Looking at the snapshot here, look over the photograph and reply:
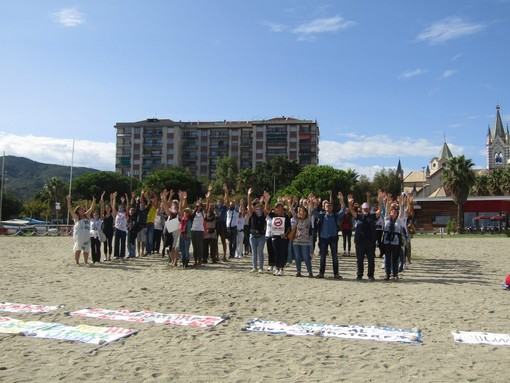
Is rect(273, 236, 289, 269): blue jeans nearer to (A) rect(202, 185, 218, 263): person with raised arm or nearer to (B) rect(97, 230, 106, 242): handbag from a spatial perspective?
(A) rect(202, 185, 218, 263): person with raised arm

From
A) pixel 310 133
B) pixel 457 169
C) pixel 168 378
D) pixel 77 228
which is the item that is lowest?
pixel 168 378

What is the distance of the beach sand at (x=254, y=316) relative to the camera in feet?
16.1

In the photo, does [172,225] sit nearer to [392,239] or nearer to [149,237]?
[149,237]

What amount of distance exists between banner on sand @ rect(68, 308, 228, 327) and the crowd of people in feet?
16.6

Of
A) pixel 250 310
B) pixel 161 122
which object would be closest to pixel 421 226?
pixel 250 310

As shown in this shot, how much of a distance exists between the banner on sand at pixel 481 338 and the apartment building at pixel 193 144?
110 metres

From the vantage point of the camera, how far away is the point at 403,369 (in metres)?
5.04

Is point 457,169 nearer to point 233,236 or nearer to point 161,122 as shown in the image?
point 233,236

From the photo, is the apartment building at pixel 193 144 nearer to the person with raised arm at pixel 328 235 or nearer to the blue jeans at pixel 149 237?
the blue jeans at pixel 149 237

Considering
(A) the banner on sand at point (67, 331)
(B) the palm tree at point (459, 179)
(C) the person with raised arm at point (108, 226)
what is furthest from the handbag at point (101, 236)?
(B) the palm tree at point (459, 179)

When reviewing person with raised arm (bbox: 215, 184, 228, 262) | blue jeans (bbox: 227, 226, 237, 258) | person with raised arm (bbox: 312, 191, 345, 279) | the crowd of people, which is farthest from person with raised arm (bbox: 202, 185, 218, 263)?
person with raised arm (bbox: 312, 191, 345, 279)

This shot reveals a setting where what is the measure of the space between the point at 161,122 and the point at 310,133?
39.3 m

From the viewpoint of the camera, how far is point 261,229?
12.4m

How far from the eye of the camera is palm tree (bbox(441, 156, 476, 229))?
55.5 m
